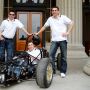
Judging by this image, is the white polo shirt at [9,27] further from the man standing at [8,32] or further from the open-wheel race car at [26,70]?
the open-wheel race car at [26,70]

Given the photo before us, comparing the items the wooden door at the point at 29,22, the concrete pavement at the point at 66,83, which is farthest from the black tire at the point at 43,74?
the wooden door at the point at 29,22

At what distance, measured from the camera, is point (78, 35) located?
697 inches

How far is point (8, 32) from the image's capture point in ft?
34.4

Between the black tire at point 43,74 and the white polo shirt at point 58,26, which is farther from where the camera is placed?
the white polo shirt at point 58,26

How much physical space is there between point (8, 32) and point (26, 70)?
1.85m

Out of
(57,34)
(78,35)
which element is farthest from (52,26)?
(78,35)

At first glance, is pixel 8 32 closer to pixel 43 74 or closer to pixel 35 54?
pixel 35 54

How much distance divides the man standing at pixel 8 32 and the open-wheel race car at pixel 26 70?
45.9 inches

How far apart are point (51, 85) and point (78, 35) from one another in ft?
29.6

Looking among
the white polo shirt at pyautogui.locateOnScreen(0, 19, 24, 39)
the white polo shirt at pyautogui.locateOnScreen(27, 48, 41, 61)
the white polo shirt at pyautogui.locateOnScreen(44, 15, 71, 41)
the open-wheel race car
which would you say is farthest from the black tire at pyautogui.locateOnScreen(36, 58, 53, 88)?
the white polo shirt at pyautogui.locateOnScreen(0, 19, 24, 39)

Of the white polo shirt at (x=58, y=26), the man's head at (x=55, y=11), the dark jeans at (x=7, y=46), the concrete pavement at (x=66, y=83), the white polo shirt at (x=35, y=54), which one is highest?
the man's head at (x=55, y=11)

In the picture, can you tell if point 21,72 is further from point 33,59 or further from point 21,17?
point 21,17

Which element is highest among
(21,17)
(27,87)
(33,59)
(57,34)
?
(21,17)

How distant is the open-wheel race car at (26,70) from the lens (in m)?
8.45
